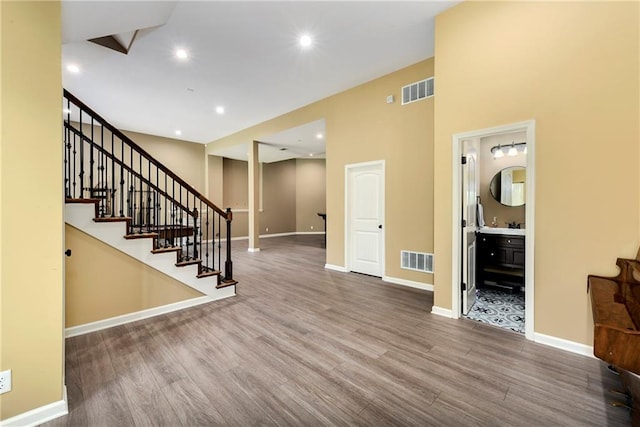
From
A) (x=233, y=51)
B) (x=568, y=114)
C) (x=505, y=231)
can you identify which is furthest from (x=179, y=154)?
(x=568, y=114)

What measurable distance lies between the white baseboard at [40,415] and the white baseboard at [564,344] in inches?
148

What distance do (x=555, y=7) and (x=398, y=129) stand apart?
225 centimetres

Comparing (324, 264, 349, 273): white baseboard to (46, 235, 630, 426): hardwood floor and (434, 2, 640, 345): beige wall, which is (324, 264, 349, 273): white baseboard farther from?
(434, 2, 640, 345): beige wall

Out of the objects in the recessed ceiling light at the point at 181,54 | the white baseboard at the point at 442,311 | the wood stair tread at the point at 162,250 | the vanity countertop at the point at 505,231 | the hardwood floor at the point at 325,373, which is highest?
the recessed ceiling light at the point at 181,54

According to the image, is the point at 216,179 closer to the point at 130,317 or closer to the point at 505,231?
the point at 130,317

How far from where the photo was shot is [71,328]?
8.91 ft

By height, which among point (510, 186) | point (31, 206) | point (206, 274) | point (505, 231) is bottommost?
point (206, 274)

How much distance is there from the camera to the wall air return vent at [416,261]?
13.7 feet

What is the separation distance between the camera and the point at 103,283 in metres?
2.87

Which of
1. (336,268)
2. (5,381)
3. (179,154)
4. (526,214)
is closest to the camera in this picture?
(5,381)

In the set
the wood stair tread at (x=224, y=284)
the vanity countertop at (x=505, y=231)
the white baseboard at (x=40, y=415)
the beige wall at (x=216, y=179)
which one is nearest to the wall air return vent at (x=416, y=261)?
the vanity countertop at (x=505, y=231)

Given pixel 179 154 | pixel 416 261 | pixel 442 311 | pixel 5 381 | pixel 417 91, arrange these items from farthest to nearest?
pixel 179 154 → pixel 416 261 → pixel 417 91 → pixel 442 311 → pixel 5 381

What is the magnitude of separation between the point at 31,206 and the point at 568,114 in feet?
13.3

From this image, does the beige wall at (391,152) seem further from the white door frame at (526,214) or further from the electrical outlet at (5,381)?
the electrical outlet at (5,381)
